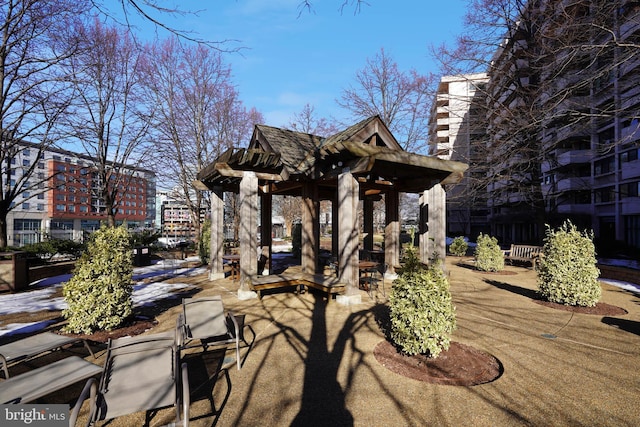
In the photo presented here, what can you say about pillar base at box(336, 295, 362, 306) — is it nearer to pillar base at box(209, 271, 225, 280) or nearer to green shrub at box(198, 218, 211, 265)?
pillar base at box(209, 271, 225, 280)

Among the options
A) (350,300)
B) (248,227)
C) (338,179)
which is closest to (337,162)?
(338,179)

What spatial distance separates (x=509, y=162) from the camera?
18.9 meters

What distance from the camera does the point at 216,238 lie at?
12172 mm

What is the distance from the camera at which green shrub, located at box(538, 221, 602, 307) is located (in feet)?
24.5

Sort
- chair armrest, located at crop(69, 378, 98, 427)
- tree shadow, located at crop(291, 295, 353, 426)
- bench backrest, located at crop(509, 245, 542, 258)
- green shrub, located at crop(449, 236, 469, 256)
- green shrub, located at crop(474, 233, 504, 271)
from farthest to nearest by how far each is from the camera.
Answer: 1. green shrub, located at crop(449, 236, 469, 256)
2. bench backrest, located at crop(509, 245, 542, 258)
3. green shrub, located at crop(474, 233, 504, 271)
4. tree shadow, located at crop(291, 295, 353, 426)
5. chair armrest, located at crop(69, 378, 98, 427)

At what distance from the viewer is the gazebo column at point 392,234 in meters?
12.4

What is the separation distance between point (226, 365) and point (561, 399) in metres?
4.64

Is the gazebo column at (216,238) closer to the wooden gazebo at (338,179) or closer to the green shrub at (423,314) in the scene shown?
the wooden gazebo at (338,179)

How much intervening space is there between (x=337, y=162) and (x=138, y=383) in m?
6.84

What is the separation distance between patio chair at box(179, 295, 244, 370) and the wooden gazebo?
3549 mm

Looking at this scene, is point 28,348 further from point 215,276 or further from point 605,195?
point 605,195

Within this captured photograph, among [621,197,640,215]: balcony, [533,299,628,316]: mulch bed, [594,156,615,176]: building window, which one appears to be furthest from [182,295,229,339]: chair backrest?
[594,156,615,176]: building window

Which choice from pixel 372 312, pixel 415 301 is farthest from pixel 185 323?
pixel 372 312

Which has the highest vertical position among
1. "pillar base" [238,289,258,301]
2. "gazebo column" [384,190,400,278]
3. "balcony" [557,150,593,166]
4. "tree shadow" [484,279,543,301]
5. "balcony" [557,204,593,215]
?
"balcony" [557,150,593,166]
